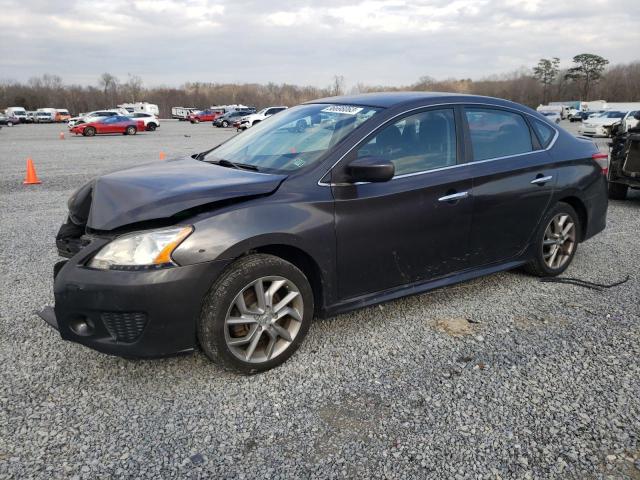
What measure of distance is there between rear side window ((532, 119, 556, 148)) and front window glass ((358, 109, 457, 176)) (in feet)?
3.57

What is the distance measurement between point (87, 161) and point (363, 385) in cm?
1565

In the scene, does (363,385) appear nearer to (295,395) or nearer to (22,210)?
(295,395)

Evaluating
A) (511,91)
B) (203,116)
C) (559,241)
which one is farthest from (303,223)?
(511,91)

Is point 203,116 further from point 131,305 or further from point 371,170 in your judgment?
point 131,305

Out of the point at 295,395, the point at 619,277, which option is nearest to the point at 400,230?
the point at 295,395

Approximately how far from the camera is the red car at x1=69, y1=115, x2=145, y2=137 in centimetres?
3312

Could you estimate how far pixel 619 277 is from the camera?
4969 millimetres

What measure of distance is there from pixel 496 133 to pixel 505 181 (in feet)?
1.35

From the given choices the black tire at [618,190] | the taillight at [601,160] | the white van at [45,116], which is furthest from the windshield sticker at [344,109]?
the white van at [45,116]

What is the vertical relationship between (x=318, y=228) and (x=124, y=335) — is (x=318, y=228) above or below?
above

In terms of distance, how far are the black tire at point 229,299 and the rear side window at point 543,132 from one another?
2706 mm

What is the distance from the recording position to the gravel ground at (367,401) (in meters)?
2.41

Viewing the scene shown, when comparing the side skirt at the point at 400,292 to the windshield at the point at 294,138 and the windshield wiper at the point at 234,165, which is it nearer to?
the windshield at the point at 294,138

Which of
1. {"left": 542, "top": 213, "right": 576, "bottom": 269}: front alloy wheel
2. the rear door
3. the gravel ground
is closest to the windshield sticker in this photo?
the rear door
